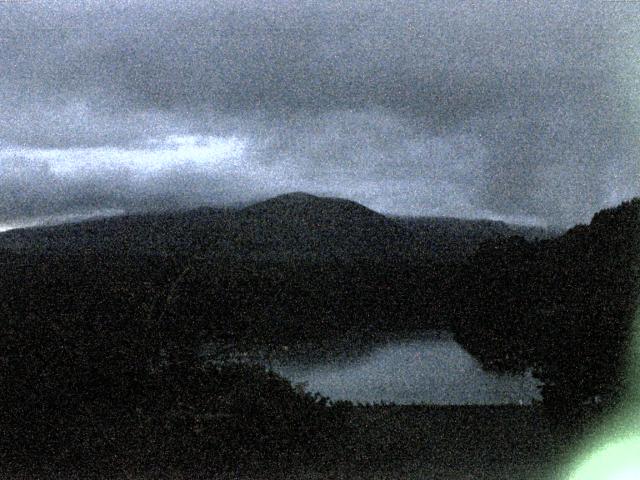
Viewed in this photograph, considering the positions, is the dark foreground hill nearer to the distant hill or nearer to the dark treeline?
the dark treeline

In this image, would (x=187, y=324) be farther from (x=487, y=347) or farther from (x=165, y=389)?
A: (x=487, y=347)

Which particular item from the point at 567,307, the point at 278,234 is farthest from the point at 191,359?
the point at 278,234

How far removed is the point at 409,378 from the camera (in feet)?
68.1

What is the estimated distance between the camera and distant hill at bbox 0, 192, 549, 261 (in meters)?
59.9

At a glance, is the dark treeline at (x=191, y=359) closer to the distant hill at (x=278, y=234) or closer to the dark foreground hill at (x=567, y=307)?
the dark foreground hill at (x=567, y=307)

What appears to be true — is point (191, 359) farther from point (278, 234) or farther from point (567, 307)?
point (278, 234)

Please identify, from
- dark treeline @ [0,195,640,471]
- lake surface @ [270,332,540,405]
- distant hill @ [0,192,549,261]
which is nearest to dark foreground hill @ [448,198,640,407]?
dark treeline @ [0,195,640,471]

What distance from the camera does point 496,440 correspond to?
45.8 feet

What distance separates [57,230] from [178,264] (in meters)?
51.7

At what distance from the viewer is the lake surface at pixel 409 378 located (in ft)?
59.5

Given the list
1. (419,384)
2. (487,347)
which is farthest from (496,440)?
(487,347)

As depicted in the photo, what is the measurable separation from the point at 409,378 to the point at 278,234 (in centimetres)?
5228

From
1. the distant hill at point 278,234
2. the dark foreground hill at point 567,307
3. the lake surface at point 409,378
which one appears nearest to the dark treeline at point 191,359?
the dark foreground hill at point 567,307

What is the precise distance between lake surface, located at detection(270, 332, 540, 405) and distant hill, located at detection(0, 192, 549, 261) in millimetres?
30264
